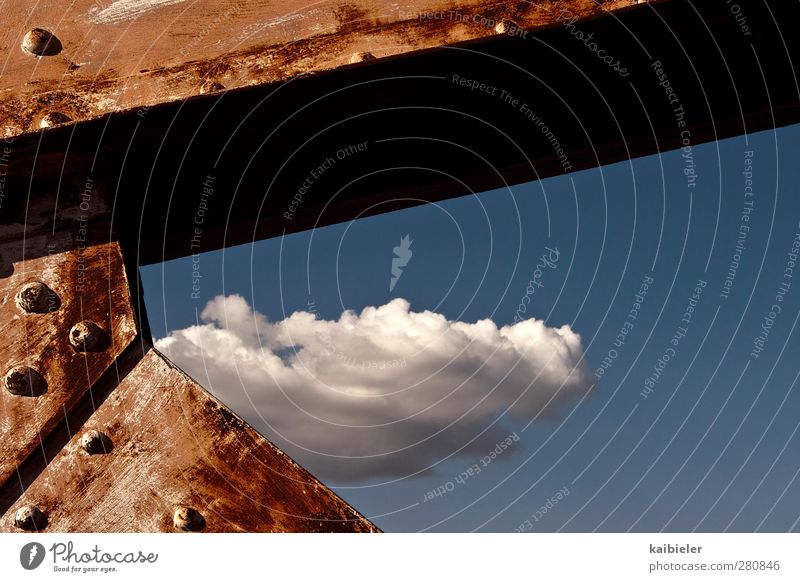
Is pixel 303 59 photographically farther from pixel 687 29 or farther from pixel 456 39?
pixel 687 29

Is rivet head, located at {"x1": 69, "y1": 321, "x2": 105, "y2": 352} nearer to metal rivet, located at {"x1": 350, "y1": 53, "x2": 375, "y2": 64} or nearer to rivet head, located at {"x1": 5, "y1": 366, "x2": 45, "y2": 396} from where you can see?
rivet head, located at {"x1": 5, "y1": 366, "x2": 45, "y2": 396}

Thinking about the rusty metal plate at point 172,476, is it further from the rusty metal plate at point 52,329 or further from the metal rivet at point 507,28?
the metal rivet at point 507,28

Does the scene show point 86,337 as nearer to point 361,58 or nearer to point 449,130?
point 361,58

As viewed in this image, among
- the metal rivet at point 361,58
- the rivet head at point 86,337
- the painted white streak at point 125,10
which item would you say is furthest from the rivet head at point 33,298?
the metal rivet at point 361,58

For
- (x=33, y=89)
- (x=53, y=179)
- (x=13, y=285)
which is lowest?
(x=13, y=285)

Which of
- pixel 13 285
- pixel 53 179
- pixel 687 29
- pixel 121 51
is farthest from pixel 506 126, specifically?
pixel 13 285
